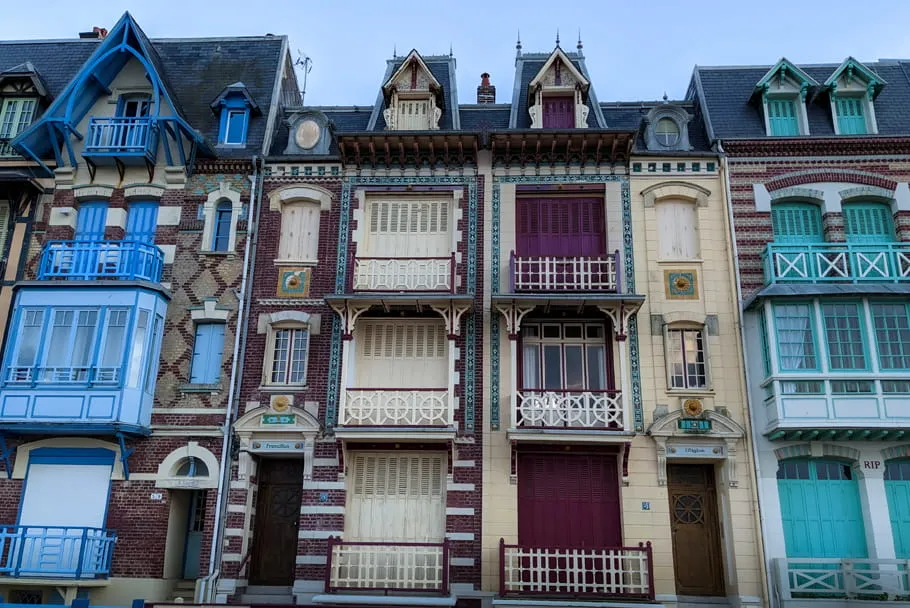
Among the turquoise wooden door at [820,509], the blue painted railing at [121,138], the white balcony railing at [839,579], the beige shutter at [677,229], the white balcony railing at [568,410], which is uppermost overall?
the blue painted railing at [121,138]

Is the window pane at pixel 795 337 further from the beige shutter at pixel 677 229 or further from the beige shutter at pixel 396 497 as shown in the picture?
the beige shutter at pixel 396 497

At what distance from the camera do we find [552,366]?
681 inches

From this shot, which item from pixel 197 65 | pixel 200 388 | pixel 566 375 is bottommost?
pixel 200 388

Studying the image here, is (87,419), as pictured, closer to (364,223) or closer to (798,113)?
(364,223)

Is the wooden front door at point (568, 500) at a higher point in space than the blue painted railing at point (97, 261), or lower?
lower

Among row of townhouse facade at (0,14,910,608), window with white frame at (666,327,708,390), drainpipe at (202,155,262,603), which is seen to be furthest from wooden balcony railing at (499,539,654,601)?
drainpipe at (202,155,262,603)

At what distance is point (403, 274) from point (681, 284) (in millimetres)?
6472

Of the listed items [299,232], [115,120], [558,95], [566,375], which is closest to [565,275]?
[566,375]

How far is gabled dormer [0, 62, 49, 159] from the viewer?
19.6m

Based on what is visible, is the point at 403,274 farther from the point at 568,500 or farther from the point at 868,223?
the point at 868,223

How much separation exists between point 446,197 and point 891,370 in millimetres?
10669

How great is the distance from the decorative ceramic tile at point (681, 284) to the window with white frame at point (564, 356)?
70.1 inches

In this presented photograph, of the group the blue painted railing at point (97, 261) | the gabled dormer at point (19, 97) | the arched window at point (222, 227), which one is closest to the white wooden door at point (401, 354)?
the arched window at point (222, 227)

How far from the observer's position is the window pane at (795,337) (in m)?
15.9
